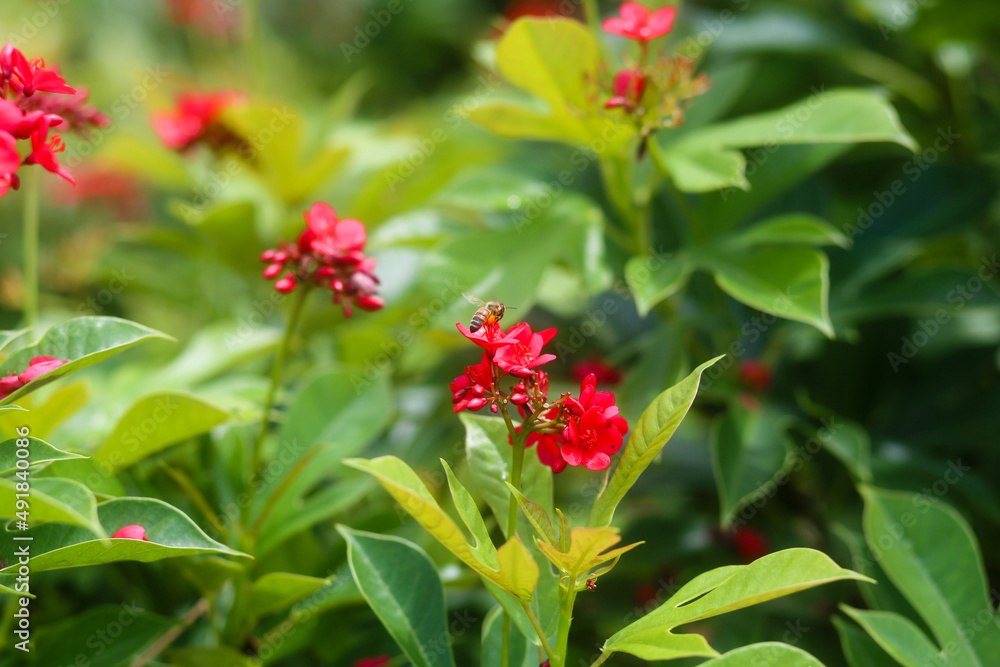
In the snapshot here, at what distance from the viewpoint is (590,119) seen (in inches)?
40.9

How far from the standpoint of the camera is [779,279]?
3.23 feet

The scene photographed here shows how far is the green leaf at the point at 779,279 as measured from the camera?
0.90 m

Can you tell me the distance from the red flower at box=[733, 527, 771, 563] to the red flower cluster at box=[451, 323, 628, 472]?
2.09ft

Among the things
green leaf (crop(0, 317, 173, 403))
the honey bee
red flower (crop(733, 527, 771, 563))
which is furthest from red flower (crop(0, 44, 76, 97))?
red flower (crop(733, 527, 771, 563))

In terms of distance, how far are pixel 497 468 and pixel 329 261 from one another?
284 mm

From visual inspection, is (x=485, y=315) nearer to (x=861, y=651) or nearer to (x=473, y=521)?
(x=473, y=521)

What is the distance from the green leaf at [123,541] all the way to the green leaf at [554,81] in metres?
0.62

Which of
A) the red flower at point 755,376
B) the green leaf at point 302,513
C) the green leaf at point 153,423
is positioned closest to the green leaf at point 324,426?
the green leaf at point 302,513

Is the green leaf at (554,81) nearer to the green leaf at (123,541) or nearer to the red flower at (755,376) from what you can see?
the red flower at (755,376)

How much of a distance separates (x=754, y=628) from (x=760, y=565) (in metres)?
0.57

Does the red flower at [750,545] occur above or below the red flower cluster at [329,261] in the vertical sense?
below

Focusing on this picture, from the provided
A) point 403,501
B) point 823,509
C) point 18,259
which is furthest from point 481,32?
point 403,501

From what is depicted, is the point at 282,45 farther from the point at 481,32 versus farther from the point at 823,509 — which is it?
the point at 823,509

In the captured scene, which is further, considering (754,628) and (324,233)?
(754,628)
